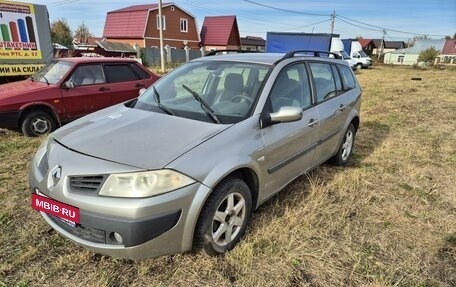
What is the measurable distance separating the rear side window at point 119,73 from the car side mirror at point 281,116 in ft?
16.9

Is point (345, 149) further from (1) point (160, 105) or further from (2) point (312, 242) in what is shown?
(1) point (160, 105)

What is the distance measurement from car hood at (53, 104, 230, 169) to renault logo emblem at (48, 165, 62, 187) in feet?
0.65

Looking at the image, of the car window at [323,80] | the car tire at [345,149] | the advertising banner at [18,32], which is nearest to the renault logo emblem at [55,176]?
the car window at [323,80]

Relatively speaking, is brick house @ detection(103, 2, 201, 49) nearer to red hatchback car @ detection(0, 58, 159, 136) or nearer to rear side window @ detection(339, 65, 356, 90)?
red hatchback car @ detection(0, 58, 159, 136)

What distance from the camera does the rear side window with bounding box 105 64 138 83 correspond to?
738 centimetres

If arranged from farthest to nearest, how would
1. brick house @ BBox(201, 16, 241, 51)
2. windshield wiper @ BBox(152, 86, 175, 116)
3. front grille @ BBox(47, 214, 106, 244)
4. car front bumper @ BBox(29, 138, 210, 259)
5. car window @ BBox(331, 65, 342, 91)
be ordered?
brick house @ BBox(201, 16, 241, 51) < car window @ BBox(331, 65, 342, 91) < windshield wiper @ BBox(152, 86, 175, 116) < front grille @ BBox(47, 214, 106, 244) < car front bumper @ BBox(29, 138, 210, 259)

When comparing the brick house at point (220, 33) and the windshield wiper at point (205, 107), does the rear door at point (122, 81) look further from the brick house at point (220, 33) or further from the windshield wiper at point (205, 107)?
the brick house at point (220, 33)

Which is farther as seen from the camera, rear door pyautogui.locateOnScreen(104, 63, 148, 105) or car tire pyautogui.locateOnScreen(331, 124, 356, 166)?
rear door pyautogui.locateOnScreen(104, 63, 148, 105)

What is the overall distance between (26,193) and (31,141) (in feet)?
8.51

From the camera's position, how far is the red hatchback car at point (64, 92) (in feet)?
20.9

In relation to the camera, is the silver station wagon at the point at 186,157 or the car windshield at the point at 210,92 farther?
the car windshield at the point at 210,92

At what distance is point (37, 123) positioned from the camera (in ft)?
21.7

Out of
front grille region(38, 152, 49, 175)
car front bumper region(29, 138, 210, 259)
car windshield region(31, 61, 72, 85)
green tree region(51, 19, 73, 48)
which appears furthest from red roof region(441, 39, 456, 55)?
front grille region(38, 152, 49, 175)

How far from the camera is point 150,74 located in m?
8.09
